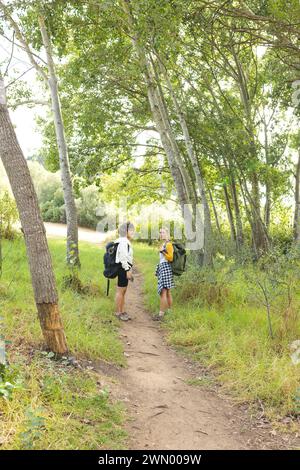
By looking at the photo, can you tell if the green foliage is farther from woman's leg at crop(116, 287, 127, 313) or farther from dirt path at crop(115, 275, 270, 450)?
woman's leg at crop(116, 287, 127, 313)

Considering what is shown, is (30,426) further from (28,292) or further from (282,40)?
(282,40)

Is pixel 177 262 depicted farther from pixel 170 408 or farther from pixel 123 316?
pixel 170 408

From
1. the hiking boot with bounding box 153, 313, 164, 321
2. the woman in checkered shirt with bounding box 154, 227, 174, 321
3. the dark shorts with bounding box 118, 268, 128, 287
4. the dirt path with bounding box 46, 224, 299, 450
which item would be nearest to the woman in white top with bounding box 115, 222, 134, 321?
the dark shorts with bounding box 118, 268, 128, 287

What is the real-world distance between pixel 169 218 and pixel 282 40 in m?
16.5

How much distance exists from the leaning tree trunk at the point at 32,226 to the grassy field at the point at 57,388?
47 cm

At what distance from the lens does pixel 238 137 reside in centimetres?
1197

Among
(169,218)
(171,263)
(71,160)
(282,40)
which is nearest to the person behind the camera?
(282,40)

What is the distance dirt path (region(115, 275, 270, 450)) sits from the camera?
163 inches

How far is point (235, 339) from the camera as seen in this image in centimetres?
668

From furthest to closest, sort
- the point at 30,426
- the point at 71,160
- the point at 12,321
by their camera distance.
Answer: the point at 71,160 → the point at 12,321 → the point at 30,426

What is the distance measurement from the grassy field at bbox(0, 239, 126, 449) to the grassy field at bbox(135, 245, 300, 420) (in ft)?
4.42

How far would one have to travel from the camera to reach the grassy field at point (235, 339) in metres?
5.11

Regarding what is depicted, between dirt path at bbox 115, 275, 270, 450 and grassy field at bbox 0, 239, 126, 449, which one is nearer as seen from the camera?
grassy field at bbox 0, 239, 126, 449

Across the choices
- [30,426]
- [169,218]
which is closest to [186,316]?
[30,426]
